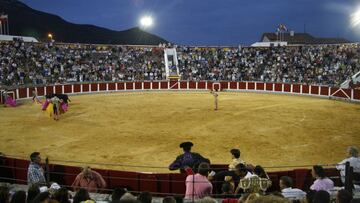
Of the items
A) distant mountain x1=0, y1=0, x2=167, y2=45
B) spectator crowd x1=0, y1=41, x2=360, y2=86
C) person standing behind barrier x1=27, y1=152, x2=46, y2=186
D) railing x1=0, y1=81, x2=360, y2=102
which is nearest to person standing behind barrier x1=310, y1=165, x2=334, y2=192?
person standing behind barrier x1=27, y1=152, x2=46, y2=186

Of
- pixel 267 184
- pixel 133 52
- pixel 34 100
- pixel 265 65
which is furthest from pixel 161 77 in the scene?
pixel 267 184

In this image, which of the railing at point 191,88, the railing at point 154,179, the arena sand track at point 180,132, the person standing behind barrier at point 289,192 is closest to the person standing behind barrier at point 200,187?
the railing at point 154,179

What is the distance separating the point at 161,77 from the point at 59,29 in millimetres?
109629

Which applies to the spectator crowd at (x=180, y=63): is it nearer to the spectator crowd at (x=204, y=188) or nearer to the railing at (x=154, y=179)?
the railing at (x=154, y=179)

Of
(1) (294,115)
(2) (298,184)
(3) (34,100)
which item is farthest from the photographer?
(3) (34,100)

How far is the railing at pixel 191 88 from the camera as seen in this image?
27.2m

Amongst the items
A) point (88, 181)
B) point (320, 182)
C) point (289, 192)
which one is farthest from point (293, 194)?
point (88, 181)

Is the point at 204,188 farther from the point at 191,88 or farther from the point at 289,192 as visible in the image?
the point at 191,88

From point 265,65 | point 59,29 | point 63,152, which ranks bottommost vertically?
point 63,152

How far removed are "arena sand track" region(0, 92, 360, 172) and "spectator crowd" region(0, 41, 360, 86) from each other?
7599mm

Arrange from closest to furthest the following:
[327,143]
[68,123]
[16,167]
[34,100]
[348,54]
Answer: [16,167] < [327,143] < [68,123] < [34,100] < [348,54]

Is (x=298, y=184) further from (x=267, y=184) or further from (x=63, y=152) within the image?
(x=63, y=152)

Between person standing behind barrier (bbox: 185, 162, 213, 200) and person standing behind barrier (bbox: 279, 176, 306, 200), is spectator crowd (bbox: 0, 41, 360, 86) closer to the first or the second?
person standing behind barrier (bbox: 185, 162, 213, 200)

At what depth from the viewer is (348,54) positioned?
3241 cm
